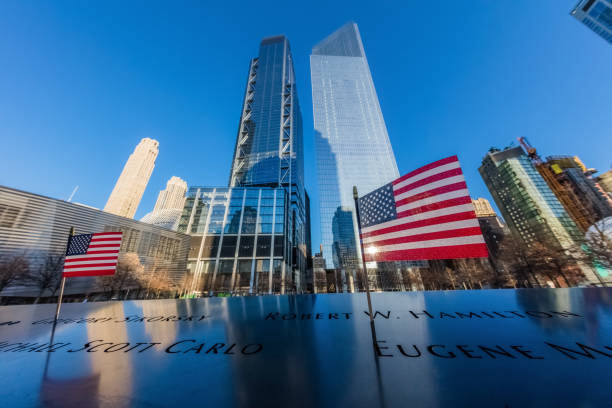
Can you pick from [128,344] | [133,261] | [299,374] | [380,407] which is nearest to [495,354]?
[380,407]

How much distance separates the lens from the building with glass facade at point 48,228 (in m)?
21.1

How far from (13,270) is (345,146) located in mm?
76013

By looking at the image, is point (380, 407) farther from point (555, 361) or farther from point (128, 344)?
point (128, 344)

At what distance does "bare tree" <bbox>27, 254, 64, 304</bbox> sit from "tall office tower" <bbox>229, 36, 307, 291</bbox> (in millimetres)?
42303

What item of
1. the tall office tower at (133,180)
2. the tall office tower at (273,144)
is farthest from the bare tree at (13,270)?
the tall office tower at (133,180)

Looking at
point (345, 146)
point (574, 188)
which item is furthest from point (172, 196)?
point (574, 188)

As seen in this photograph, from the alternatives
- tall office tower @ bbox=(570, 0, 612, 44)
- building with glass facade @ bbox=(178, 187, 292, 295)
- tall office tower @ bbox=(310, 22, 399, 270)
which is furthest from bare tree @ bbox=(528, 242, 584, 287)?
tall office tower @ bbox=(570, 0, 612, 44)

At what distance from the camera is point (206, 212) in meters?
55.7

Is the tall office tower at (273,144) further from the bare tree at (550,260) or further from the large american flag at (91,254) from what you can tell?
the large american flag at (91,254)

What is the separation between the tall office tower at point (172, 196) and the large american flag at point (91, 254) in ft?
632

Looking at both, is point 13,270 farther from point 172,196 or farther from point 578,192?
point 172,196

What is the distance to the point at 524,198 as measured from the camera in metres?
77.2

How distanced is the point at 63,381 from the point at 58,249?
108 ft

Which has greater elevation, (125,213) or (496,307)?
(125,213)
